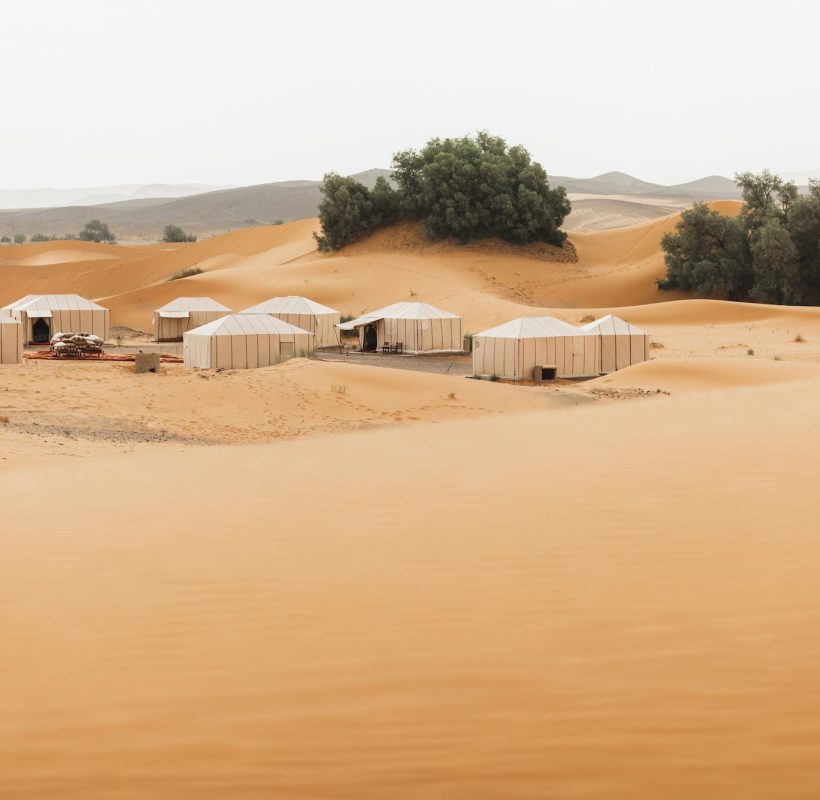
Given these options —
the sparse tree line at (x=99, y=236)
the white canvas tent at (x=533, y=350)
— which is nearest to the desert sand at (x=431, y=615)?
the white canvas tent at (x=533, y=350)

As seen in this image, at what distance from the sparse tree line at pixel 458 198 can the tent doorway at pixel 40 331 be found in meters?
24.1

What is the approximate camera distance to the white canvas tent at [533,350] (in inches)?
1308

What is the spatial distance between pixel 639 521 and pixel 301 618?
3.02m

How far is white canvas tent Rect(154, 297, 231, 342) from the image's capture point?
158 feet

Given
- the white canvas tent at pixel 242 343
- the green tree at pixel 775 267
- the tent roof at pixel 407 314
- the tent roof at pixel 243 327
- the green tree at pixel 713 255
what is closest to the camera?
the white canvas tent at pixel 242 343

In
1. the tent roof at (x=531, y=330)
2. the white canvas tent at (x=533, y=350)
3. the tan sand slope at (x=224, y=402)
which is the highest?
the tent roof at (x=531, y=330)

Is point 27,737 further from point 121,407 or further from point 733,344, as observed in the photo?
point 733,344

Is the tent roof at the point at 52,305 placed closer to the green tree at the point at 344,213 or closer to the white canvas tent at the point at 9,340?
the white canvas tent at the point at 9,340

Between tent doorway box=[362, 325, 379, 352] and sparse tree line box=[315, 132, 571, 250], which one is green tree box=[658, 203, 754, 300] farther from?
tent doorway box=[362, 325, 379, 352]

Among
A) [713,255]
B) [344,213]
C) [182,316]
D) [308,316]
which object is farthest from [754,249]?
[182,316]

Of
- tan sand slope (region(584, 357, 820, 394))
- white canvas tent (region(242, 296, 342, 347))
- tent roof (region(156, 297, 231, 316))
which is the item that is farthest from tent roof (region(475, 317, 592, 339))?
tent roof (region(156, 297, 231, 316))

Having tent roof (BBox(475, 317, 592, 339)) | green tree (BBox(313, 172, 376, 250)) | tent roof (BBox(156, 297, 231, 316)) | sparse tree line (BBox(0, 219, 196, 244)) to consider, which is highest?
sparse tree line (BBox(0, 219, 196, 244))

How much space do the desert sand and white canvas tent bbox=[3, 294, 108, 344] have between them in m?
32.3

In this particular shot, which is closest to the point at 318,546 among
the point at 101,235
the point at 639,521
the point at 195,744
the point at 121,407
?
the point at 639,521
